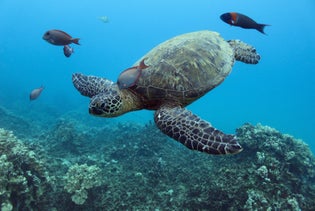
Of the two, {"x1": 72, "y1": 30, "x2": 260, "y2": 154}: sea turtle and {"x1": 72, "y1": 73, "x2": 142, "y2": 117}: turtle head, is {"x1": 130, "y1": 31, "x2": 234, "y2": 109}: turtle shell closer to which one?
{"x1": 72, "y1": 30, "x2": 260, "y2": 154}: sea turtle

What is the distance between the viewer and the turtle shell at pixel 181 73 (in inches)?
197

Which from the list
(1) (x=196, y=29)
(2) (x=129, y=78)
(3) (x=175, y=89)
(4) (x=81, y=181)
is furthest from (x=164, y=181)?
(1) (x=196, y=29)

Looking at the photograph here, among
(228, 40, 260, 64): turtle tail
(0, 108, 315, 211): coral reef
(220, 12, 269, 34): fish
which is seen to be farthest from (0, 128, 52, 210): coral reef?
(228, 40, 260, 64): turtle tail

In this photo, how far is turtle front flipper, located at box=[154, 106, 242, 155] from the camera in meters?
3.88

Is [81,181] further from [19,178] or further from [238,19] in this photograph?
[238,19]

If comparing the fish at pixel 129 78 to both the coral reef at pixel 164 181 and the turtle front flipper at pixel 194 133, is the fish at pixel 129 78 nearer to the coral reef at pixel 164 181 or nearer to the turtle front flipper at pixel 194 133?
the turtle front flipper at pixel 194 133

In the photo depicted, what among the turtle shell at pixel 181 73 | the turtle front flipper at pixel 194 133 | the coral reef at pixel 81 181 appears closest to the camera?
the turtle front flipper at pixel 194 133

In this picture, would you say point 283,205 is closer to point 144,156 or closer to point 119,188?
point 119,188

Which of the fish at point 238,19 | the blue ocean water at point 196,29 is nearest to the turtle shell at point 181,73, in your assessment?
the fish at point 238,19

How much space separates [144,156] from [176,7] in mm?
123143

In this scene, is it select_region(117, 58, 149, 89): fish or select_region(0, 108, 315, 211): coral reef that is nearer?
select_region(117, 58, 149, 89): fish

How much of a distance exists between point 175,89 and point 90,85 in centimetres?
227

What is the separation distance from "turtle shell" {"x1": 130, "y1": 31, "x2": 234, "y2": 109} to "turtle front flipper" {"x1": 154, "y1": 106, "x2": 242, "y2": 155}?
1.24 feet

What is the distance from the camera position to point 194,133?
419 cm
